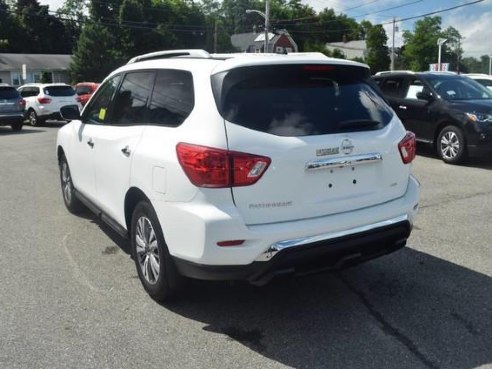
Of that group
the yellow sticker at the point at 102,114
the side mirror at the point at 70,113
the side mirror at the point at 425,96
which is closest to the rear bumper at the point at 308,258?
the yellow sticker at the point at 102,114

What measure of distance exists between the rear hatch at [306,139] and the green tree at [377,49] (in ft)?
233

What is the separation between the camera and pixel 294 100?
361cm

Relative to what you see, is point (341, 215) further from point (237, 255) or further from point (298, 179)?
point (237, 255)

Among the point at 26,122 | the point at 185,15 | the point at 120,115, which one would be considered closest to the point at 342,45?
the point at 185,15

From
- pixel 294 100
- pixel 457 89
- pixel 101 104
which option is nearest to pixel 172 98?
pixel 294 100

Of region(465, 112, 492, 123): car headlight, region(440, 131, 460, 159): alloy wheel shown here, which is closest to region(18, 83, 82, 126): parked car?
region(440, 131, 460, 159): alloy wheel

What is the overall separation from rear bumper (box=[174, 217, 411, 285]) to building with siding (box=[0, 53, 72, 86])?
59391mm

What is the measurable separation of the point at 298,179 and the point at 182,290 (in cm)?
124

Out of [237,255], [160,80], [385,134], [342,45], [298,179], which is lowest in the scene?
[237,255]

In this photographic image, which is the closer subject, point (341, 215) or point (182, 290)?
point (341, 215)

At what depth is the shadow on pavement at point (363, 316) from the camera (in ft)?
10.9

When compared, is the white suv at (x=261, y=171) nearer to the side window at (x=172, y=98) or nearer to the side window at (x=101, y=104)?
the side window at (x=172, y=98)

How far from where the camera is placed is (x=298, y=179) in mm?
3461

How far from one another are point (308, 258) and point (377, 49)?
73745mm
